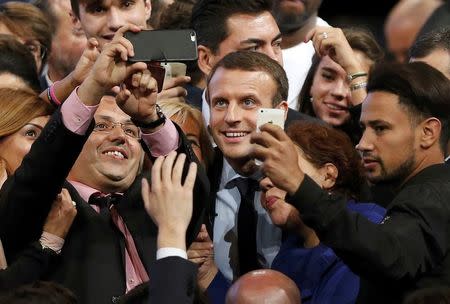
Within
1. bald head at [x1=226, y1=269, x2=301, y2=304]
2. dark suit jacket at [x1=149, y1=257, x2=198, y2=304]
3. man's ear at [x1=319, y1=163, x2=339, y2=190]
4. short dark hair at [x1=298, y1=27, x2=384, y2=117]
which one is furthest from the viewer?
short dark hair at [x1=298, y1=27, x2=384, y2=117]

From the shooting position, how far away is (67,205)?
5492 mm

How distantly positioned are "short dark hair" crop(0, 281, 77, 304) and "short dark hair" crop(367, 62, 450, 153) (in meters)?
1.54

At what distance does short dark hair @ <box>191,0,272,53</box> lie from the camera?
22.7 feet

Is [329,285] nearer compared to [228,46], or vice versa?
[329,285]

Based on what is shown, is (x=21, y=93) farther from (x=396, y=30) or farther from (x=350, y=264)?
(x=396, y=30)

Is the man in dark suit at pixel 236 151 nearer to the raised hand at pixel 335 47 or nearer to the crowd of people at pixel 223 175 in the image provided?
the crowd of people at pixel 223 175

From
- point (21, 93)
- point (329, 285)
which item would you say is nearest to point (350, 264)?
point (329, 285)

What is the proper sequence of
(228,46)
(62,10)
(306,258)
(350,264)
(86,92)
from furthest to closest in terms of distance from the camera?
(62,10)
(228,46)
(306,258)
(86,92)
(350,264)

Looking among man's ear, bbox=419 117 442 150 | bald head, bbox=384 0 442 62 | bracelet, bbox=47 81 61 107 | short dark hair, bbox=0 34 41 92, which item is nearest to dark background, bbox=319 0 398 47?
bald head, bbox=384 0 442 62

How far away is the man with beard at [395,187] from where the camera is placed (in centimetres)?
467

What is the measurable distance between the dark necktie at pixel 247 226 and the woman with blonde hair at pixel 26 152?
0.84 m

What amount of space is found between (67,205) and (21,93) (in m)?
0.63

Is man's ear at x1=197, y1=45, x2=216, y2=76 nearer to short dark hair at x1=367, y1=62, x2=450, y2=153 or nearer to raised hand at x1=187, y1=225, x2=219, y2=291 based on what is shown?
raised hand at x1=187, y1=225, x2=219, y2=291

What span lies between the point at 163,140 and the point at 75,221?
1.62ft
